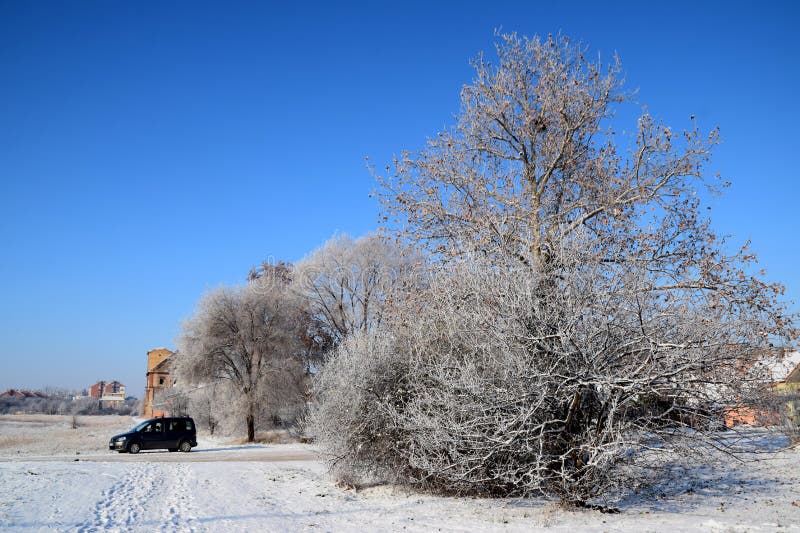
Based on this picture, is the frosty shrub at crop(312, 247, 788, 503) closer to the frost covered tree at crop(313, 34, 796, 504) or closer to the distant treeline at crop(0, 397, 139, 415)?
the frost covered tree at crop(313, 34, 796, 504)

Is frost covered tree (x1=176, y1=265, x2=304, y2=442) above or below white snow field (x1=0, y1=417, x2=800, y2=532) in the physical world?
above

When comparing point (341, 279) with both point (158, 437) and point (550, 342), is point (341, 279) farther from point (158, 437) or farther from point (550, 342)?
point (550, 342)

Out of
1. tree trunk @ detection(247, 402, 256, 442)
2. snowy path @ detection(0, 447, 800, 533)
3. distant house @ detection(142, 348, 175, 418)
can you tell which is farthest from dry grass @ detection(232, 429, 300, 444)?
distant house @ detection(142, 348, 175, 418)

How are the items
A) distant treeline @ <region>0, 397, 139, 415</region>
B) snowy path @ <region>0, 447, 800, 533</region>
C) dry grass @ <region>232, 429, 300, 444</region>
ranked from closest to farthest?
1. snowy path @ <region>0, 447, 800, 533</region>
2. dry grass @ <region>232, 429, 300, 444</region>
3. distant treeline @ <region>0, 397, 139, 415</region>

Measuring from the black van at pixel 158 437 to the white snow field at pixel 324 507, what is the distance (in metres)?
10.2

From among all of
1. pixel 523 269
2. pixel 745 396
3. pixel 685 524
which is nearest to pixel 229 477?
pixel 523 269

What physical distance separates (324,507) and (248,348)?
77.1 feet

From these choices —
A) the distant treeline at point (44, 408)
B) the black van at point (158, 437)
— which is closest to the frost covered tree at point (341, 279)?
the black van at point (158, 437)

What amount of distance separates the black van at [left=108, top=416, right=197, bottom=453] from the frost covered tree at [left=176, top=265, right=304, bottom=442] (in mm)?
5277

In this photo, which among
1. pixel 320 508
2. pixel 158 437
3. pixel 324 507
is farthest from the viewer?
pixel 158 437

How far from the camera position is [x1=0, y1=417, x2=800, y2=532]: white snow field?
30.2 feet

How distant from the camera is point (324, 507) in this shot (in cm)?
1131

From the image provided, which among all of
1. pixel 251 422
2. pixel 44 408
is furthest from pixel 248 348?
pixel 44 408

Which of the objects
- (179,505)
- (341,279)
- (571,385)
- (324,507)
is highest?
(341,279)
